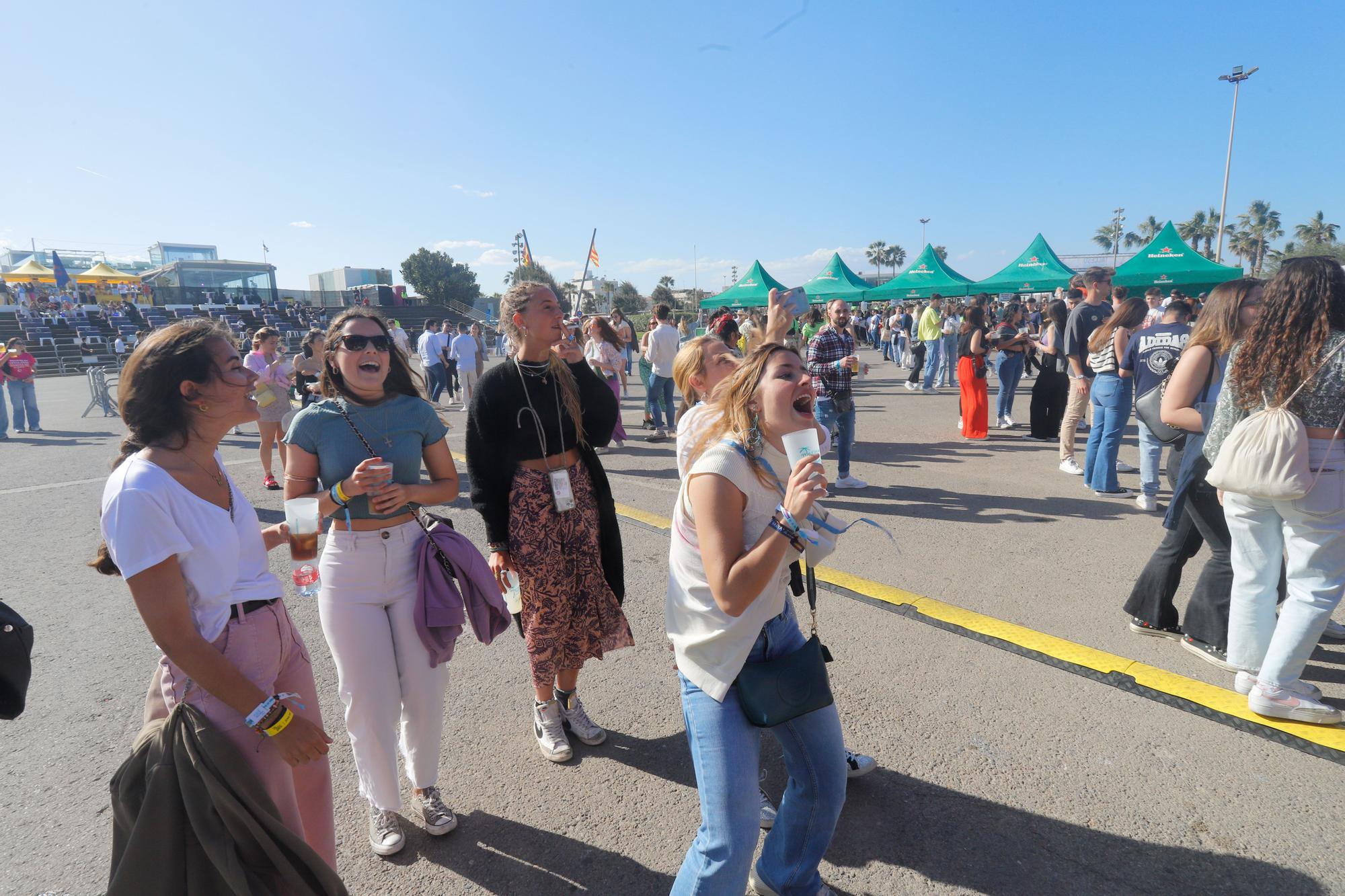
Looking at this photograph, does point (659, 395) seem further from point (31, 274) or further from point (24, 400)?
point (31, 274)

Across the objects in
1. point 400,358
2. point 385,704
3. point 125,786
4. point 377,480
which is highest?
point 400,358

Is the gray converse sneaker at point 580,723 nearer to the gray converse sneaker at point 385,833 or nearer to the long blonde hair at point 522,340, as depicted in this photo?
the gray converse sneaker at point 385,833

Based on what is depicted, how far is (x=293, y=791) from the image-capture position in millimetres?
1831

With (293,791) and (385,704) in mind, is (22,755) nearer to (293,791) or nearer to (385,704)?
(385,704)

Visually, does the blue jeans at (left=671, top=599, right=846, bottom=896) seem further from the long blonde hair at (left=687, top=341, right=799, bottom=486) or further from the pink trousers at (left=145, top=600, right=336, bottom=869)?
the pink trousers at (left=145, top=600, right=336, bottom=869)

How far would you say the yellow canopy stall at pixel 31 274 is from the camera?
142 feet

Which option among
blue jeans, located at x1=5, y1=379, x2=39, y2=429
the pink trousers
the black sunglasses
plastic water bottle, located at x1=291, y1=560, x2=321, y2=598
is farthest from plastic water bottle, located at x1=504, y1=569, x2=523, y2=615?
blue jeans, located at x1=5, y1=379, x2=39, y2=429

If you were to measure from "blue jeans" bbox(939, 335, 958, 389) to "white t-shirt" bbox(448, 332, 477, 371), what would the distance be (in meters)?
9.16

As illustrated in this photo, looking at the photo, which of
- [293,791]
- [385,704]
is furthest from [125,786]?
[385,704]

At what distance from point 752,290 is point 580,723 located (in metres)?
21.6

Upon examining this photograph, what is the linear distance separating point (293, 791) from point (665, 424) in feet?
29.7

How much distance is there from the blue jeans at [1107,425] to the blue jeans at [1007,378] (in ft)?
11.1

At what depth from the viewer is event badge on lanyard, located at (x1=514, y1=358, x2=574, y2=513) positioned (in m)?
2.80

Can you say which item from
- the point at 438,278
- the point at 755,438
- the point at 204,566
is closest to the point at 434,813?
the point at 204,566
